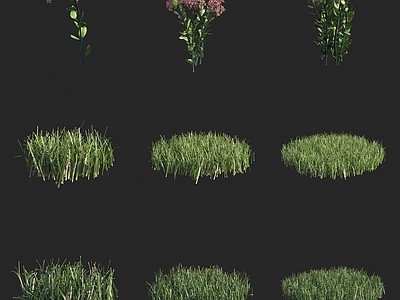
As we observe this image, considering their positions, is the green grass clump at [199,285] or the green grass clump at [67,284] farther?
the green grass clump at [199,285]

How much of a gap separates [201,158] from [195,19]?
1.27 m

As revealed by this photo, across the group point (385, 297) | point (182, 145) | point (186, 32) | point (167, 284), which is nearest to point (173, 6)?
point (186, 32)

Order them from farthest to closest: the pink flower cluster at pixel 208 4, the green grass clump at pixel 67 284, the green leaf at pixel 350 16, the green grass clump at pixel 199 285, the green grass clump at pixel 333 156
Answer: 1. the green leaf at pixel 350 16
2. the green grass clump at pixel 333 156
3. the pink flower cluster at pixel 208 4
4. the green grass clump at pixel 199 285
5. the green grass clump at pixel 67 284

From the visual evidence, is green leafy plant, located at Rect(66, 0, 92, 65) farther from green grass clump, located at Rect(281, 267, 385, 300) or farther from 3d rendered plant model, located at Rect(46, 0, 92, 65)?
green grass clump, located at Rect(281, 267, 385, 300)

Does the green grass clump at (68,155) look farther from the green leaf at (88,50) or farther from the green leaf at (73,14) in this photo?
the green leaf at (73,14)

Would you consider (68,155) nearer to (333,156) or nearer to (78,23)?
(78,23)

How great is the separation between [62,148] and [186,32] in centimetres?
149

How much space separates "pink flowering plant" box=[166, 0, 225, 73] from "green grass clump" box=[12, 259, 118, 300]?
6.61 ft

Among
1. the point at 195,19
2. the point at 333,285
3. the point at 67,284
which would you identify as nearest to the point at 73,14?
the point at 195,19

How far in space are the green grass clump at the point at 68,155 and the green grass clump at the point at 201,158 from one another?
476mm

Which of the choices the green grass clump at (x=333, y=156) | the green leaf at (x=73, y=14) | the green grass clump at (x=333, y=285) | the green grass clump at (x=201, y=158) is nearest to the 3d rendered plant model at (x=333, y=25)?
the green grass clump at (x=333, y=156)

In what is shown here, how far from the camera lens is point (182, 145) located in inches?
253

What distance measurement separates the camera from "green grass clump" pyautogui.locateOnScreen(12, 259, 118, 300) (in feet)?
18.6

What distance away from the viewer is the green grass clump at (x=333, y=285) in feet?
20.6
